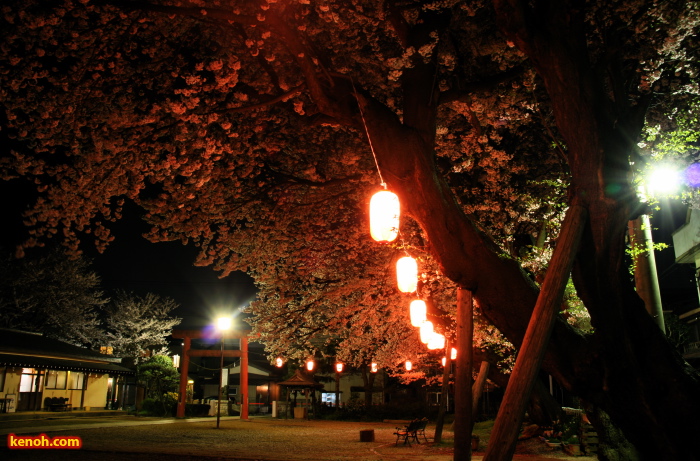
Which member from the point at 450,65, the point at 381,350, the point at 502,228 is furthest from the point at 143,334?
the point at 450,65

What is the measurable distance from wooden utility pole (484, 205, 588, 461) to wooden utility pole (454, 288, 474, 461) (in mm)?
3003

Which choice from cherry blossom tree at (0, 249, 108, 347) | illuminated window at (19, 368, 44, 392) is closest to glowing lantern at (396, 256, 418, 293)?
illuminated window at (19, 368, 44, 392)

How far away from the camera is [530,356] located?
16.8 ft

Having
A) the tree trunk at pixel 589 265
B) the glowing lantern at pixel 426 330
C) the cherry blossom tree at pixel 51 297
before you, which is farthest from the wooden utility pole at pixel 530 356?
the cherry blossom tree at pixel 51 297

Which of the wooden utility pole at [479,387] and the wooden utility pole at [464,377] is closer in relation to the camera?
the wooden utility pole at [464,377]

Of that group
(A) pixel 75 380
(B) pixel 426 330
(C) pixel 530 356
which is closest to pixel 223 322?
(B) pixel 426 330

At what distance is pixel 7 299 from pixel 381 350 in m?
26.3

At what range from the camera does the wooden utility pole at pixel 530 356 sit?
16.3 ft

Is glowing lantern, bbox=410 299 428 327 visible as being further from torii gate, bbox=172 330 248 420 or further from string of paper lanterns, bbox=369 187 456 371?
torii gate, bbox=172 330 248 420

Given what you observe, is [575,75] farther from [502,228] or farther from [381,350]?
[381,350]

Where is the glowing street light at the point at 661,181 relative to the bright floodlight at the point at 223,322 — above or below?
above

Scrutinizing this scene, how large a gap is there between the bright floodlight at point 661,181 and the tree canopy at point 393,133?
1.07 meters

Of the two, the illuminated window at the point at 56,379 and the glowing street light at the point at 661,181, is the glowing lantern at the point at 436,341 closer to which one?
the glowing street light at the point at 661,181

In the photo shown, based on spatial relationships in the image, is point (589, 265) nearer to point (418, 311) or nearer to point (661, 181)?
point (661, 181)
